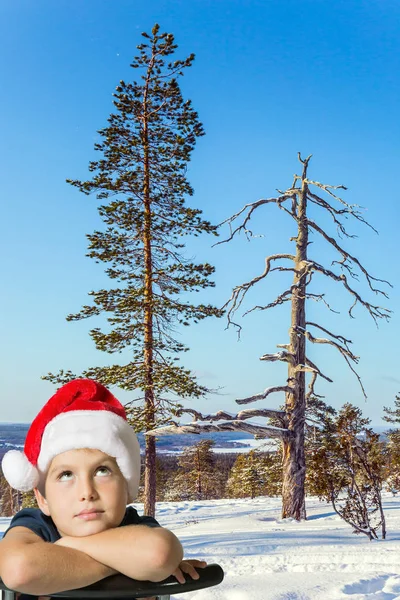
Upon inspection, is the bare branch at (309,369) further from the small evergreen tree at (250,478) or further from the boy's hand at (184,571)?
the small evergreen tree at (250,478)

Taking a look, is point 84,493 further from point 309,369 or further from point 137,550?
point 309,369

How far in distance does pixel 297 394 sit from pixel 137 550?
1281 centimetres

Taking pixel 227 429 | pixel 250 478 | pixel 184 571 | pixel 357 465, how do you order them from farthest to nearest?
pixel 250 478
pixel 227 429
pixel 357 465
pixel 184 571

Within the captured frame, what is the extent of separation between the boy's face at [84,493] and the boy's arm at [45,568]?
177mm

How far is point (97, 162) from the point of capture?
15711 mm

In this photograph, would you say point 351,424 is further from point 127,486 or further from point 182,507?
point 182,507

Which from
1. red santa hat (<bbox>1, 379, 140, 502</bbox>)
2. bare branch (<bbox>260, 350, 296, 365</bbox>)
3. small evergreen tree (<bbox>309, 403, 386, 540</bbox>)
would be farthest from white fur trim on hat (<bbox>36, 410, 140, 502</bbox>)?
bare branch (<bbox>260, 350, 296, 365</bbox>)

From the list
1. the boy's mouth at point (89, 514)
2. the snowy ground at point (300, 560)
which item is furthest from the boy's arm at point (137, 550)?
the snowy ground at point (300, 560)

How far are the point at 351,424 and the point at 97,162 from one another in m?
9.79

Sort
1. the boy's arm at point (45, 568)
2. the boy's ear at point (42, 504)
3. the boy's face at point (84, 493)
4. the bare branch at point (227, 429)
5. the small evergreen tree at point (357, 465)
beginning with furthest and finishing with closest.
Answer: the bare branch at point (227, 429) → the small evergreen tree at point (357, 465) → the boy's ear at point (42, 504) → the boy's face at point (84, 493) → the boy's arm at point (45, 568)

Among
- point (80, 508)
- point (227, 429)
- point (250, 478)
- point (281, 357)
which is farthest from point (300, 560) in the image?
point (250, 478)

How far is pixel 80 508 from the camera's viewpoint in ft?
5.37

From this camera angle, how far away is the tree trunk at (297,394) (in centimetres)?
1329

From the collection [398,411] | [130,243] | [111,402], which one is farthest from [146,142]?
[398,411]
